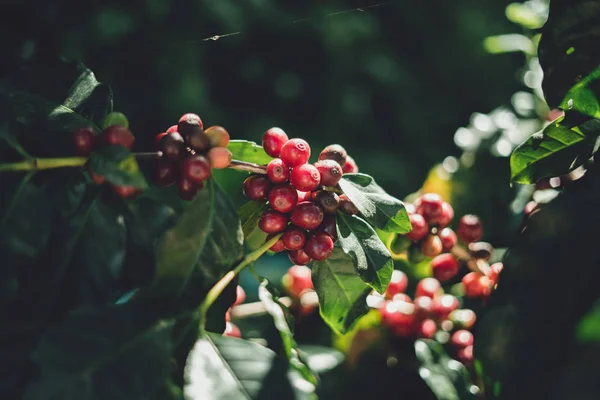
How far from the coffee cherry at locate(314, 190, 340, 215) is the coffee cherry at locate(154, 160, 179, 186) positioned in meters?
0.18

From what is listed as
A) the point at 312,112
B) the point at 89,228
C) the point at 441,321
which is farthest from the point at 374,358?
the point at 312,112

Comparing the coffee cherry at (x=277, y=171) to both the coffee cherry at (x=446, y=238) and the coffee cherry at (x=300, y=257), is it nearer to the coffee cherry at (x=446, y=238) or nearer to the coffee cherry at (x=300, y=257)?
the coffee cherry at (x=300, y=257)

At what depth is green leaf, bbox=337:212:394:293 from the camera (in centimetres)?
67

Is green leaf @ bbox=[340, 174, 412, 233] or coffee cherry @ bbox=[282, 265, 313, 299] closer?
green leaf @ bbox=[340, 174, 412, 233]

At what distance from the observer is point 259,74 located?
2.57 meters

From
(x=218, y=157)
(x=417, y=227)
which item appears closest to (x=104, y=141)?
(x=218, y=157)

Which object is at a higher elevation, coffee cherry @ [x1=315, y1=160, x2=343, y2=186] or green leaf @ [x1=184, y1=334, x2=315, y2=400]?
coffee cherry @ [x1=315, y1=160, x2=343, y2=186]

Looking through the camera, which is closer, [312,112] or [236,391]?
[236,391]

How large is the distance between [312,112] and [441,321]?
170cm

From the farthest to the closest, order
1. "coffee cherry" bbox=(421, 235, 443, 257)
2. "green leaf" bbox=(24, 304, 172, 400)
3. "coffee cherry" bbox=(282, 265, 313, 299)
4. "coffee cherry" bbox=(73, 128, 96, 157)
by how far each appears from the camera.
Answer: "coffee cherry" bbox=(282, 265, 313, 299)
"coffee cherry" bbox=(421, 235, 443, 257)
"coffee cherry" bbox=(73, 128, 96, 157)
"green leaf" bbox=(24, 304, 172, 400)

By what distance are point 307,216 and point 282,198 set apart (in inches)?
1.5

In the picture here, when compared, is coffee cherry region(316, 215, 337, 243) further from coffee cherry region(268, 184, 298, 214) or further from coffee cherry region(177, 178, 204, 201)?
coffee cherry region(177, 178, 204, 201)

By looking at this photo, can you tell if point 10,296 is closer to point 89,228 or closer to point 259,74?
point 89,228

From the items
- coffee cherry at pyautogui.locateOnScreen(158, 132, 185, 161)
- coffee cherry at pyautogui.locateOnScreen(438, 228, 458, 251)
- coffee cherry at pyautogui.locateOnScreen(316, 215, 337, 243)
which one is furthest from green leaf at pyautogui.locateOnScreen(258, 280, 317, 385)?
coffee cherry at pyautogui.locateOnScreen(438, 228, 458, 251)
